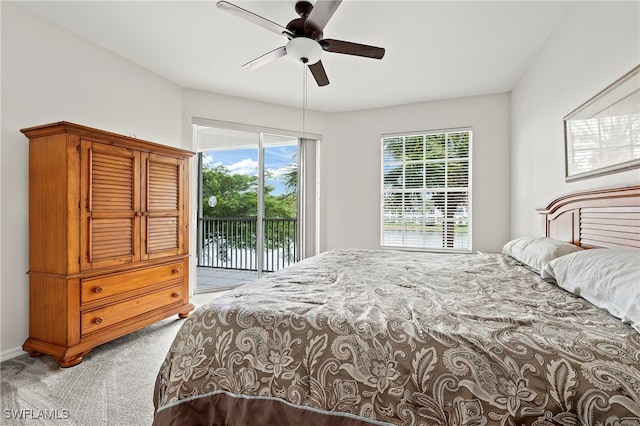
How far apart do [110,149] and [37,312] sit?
1366 mm

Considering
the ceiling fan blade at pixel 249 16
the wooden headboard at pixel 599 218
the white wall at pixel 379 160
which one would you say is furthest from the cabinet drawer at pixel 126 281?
the wooden headboard at pixel 599 218

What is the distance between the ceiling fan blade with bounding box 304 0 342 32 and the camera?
173cm

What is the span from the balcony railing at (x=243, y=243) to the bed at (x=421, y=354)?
122 inches

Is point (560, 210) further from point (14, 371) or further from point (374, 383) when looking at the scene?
point (14, 371)

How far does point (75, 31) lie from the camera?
2684 millimetres

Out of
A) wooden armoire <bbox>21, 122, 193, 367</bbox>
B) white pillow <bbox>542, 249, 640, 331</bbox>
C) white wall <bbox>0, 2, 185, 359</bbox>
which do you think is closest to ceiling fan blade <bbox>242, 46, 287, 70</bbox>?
wooden armoire <bbox>21, 122, 193, 367</bbox>

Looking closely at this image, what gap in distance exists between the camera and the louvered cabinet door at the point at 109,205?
2320 millimetres

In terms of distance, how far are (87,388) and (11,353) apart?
37.6 inches

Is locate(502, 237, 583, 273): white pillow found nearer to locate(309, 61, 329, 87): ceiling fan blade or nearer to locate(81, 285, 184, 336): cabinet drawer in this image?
locate(309, 61, 329, 87): ceiling fan blade

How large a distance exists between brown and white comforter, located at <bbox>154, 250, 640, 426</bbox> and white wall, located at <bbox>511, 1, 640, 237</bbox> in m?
1.20

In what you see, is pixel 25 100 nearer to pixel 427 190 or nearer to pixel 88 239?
pixel 88 239

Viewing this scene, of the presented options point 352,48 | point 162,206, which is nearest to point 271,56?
point 352,48

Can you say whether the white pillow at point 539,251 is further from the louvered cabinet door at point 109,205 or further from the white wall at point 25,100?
the white wall at point 25,100

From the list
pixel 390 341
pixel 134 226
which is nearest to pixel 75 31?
pixel 134 226
